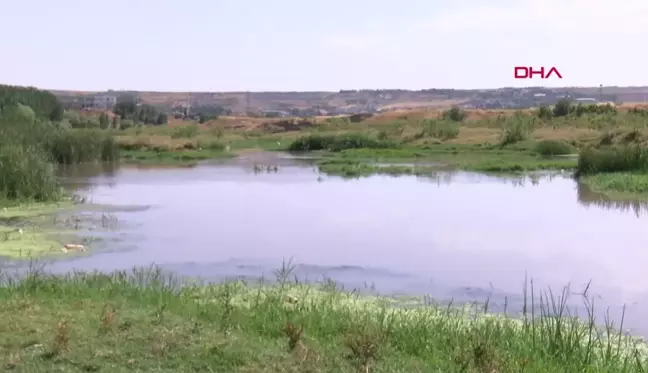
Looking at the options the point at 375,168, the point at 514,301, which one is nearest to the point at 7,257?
the point at 514,301

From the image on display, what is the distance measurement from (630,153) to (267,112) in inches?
2417

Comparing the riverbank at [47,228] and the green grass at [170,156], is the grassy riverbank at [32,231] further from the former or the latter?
the green grass at [170,156]

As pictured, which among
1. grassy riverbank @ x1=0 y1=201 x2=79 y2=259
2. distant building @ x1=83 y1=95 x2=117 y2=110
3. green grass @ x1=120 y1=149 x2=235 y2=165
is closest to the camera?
grassy riverbank @ x1=0 y1=201 x2=79 y2=259

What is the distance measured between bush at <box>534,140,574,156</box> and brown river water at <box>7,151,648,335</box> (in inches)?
395

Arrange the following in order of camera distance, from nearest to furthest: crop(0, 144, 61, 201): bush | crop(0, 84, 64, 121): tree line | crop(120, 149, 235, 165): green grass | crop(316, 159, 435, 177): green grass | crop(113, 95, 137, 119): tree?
crop(0, 144, 61, 201): bush
crop(316, 159, 435, 177): green grass
crop(120, 149, 235, 165): green grass
crop(0, 84, 64, 121): tree line
crop(113, 95, 137, 119): tree

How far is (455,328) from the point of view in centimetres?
591

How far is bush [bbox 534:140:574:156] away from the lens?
31547 millimetres

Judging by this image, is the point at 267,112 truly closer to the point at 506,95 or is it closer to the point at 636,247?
the point at 506,95

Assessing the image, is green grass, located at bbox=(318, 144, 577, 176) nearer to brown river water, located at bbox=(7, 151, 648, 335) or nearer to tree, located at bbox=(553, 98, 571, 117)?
brown river water, located at bbox=(7, 151, 648, 335)

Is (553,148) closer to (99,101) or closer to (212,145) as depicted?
(212,145)

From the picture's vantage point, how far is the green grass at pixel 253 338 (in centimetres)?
482

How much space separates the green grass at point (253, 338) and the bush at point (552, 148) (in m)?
25.5

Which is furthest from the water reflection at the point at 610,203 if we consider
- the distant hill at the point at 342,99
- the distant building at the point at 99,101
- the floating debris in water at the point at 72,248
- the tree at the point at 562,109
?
the distant building at the point at 99,101

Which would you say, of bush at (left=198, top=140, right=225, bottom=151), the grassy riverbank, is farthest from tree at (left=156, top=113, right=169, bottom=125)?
the grassy riverbank
